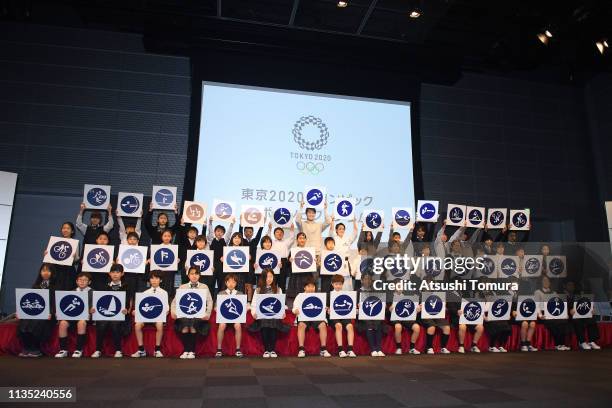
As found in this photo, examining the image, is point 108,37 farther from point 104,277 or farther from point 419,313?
point 419,313

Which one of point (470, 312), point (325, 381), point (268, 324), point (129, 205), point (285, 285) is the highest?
point (129, 205)

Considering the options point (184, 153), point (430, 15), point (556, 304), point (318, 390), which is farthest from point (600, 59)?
point (318, 390)

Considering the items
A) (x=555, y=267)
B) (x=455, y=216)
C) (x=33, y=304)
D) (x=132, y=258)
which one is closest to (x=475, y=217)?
(x=455, y=216)

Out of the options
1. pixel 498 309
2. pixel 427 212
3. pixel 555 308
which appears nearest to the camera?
pixel 498 309

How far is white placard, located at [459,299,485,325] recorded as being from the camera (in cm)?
556

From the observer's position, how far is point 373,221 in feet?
20.4

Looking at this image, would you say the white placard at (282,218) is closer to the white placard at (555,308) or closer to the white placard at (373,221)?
the white placard at (373,221)

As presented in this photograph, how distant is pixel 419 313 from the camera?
18.2 ft

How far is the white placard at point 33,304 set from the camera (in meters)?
4.73

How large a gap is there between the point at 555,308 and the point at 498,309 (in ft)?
3.07

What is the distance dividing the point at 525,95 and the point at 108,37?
8.87 meters

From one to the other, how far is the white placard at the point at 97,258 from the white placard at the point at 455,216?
5.09m

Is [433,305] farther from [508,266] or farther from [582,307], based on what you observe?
[582,307]

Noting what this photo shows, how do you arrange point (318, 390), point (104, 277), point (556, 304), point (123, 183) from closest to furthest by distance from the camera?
point (318, 390) < point (104, 277) < point (556, 304) < point (123, 183)
